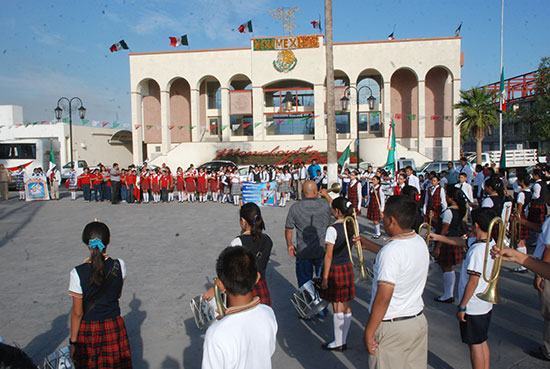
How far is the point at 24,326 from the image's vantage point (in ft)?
16.3

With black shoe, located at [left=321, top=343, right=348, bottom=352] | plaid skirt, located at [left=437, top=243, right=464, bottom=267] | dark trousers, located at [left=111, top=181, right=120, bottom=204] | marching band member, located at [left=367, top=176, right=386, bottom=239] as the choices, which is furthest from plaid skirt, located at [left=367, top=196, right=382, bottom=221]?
dark trousers, located at [left=111, top=181, right=120, bottom=204]

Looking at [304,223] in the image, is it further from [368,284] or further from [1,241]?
[1,241]

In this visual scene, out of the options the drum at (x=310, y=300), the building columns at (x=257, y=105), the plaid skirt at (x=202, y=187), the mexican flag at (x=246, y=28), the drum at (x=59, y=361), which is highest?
the mexican flag at (x=246, y=28)

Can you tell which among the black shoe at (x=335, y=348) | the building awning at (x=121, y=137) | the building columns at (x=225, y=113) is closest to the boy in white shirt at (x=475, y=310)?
the black shoe at (x=335, y=348)

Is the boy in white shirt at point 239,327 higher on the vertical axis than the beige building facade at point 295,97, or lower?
lower

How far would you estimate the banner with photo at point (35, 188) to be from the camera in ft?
64.7

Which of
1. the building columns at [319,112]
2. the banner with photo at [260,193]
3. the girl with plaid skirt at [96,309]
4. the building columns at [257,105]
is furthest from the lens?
the building columns at [257,105]

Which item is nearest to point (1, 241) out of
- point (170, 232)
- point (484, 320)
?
point (170, 232)

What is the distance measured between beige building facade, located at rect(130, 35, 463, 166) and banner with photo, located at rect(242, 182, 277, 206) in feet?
55.7

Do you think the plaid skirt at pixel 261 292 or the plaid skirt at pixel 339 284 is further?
the plaid skirt at pixel 339 284

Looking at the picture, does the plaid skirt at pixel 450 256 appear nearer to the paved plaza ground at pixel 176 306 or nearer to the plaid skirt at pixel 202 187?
the paved plaza ground at pixel 176 306

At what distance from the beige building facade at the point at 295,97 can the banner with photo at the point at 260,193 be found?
1697cm

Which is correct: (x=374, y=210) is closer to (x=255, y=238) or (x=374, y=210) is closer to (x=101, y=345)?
(x=255, y=238)

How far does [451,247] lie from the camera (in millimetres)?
5805
